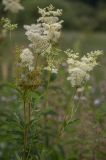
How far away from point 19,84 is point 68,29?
69.9 feet

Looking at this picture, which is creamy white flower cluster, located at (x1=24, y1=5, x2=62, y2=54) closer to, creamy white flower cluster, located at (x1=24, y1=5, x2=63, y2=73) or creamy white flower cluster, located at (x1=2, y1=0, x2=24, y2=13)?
creamy white flower cluster, located at (x1=24, y1=5, x2=63, y2=73)

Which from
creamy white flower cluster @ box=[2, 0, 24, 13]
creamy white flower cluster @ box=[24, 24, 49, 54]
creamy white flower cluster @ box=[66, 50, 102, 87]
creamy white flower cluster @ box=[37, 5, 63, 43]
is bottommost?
creamy white flower cluster @ box=[66, 50, 102, 87]

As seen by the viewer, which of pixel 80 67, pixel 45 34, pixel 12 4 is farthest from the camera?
pixel 12 4

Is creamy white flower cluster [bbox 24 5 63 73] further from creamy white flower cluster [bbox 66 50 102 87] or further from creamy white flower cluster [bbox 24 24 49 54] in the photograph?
creamy white flower cluster [bbox 66 50 102 87]

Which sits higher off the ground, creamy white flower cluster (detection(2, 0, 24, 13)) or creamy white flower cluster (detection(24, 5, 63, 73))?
creamy white flower cluster (detection(2, 0, 24, 13))

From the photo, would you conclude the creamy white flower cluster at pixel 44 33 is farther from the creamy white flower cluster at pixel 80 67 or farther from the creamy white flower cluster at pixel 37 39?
the creamy white flower cluster at pixel 80 67

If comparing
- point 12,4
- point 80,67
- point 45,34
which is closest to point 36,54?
point 45,34

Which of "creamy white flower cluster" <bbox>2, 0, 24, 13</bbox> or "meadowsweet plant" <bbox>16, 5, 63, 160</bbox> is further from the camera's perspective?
"creamy white flower cluster" <bbox>2, 0, 24, 13</bbox>

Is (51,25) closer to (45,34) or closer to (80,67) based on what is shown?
(45,34)

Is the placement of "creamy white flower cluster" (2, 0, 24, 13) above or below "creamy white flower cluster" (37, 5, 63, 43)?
above

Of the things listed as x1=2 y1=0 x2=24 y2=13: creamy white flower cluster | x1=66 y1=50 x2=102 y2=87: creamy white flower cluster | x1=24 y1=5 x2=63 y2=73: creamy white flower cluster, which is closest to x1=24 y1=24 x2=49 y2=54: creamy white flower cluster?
x1=24 y1=5 x2=63 y2=73: creamy white flower cluster

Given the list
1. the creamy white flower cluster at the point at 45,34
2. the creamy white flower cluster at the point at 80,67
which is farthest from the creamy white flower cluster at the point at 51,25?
the creamy white flower cluster at the point at 80,67

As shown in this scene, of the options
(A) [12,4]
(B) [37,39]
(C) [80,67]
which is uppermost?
(A) [12,4]

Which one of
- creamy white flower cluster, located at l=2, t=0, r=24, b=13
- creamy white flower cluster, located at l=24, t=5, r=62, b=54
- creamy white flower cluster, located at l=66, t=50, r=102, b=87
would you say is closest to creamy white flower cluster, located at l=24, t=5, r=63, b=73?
creamy white flower cluster, located at l=24, t=5, r=62, b=54
